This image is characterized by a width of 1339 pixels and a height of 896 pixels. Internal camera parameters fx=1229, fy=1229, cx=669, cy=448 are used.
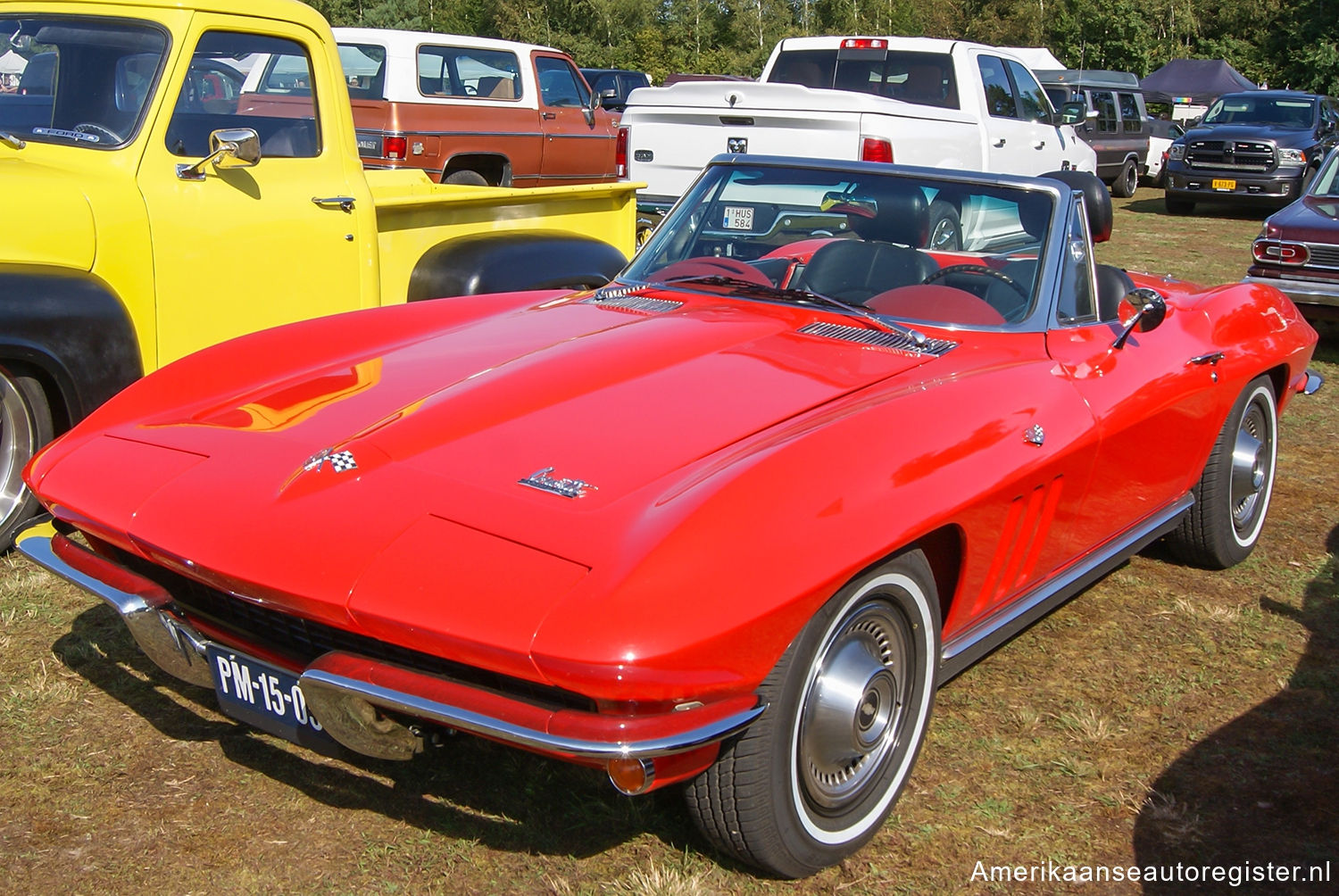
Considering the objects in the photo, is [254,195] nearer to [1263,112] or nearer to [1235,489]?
[1235,489]

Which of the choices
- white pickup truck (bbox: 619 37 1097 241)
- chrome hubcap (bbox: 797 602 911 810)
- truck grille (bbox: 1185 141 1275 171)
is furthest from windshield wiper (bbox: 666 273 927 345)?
truck grille (bbox: 1185 141 1275 171)

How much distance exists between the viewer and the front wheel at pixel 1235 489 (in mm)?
4324

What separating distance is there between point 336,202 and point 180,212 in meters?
0.67

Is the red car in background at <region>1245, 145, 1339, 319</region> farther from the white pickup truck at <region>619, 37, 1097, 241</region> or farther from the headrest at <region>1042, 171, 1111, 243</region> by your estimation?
the headrest at <region>1042, 171, 1111, 243</region>

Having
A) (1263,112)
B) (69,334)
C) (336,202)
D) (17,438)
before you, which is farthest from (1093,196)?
(1263,112)

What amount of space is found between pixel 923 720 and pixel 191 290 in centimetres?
319

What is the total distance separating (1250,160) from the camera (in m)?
17.1

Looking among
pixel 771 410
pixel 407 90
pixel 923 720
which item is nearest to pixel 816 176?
pixel 771 410

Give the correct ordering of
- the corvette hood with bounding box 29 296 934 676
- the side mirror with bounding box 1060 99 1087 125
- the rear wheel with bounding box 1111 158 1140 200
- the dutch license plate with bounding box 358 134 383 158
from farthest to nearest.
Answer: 1. the rear wheel with bounding box 1111 158 1140 200
2. the side mirror with bounding box 1060 99 1087 125
3. the dutch license plate with bounding box 358 134 383 158
4. the corvette hood with bounding box 29 296 934 676

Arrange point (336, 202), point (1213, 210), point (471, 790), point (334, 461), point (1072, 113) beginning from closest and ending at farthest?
point (334, 461) < point (471, 790) < point (336, 202) < point (1072, 113) < point (1213, 210)

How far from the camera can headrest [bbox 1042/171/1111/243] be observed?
4.05m

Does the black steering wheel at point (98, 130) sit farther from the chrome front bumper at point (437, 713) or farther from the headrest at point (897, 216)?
the headrest at point (897, 216)

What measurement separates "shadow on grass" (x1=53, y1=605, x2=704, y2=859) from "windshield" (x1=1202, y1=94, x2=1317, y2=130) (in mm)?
18152

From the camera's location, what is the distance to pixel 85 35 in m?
4.65
